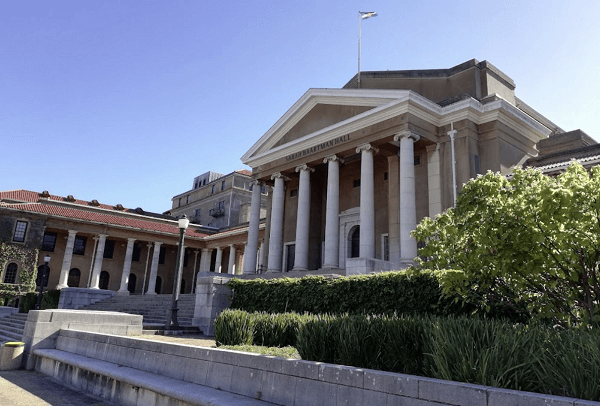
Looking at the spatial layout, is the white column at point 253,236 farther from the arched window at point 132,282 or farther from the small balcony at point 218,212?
the small balcony at point 218,212

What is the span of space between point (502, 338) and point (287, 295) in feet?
38.8

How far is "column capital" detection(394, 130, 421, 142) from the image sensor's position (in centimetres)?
2348

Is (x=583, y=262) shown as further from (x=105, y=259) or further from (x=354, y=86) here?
(x=105, y=259)

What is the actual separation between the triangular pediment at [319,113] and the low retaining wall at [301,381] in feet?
64.1

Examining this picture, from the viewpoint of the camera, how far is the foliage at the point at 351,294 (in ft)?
36.6

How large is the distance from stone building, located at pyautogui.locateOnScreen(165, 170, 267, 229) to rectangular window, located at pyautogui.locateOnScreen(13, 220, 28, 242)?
23.0 m

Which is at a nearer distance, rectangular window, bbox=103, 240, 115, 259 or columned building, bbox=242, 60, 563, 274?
columned building, bbox=242, 60, 563, 274

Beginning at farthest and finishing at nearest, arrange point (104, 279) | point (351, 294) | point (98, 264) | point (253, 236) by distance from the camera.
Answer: point (104, 279) → point (98, 264) → point (253, 236) → point (351, 294)

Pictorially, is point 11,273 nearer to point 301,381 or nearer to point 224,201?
point 224,201

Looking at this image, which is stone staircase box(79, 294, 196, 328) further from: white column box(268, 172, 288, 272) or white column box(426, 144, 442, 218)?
white column box(426, 144, 442, 218)

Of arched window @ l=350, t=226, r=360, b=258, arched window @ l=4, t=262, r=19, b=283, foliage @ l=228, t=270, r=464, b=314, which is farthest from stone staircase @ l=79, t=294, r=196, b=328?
arched window @ l=4, t=262, r=19, b=283

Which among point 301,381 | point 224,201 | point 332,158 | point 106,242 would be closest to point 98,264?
point 106,242

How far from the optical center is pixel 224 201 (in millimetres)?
61969

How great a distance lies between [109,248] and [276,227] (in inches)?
1002
